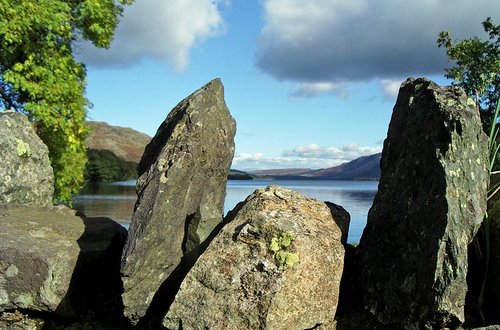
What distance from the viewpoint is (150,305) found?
9.14 m

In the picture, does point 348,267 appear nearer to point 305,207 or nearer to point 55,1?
point 305,207

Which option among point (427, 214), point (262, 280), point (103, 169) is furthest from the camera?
point (103, 169)

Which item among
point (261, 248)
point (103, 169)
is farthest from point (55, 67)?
point (103, 169)

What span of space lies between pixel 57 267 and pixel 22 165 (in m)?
4.64

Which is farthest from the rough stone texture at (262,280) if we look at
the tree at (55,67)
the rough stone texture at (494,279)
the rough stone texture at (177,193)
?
the tree at (55,67)

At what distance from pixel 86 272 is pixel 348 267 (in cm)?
521

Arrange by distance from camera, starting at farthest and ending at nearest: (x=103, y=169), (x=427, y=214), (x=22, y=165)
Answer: (x=103, y=169), (x=22, y=165), (x=427, y=214)

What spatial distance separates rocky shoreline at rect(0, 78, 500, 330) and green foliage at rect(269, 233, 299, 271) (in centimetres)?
2

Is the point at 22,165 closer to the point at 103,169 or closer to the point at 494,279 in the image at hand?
the point at 494,279

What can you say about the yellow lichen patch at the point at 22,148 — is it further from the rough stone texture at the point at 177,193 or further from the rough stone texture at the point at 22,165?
the rough stone texture at the point at 177,193

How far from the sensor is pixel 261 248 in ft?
25.7

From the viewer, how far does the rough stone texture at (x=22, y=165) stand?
13266mm

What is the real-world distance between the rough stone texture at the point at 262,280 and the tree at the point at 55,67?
55.4 ft

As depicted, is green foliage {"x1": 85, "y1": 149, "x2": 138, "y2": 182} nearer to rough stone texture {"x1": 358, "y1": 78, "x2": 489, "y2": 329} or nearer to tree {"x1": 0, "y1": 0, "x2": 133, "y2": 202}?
tree {"x1": 0, "y1": 0, "x2": 133, "y2": 202}
